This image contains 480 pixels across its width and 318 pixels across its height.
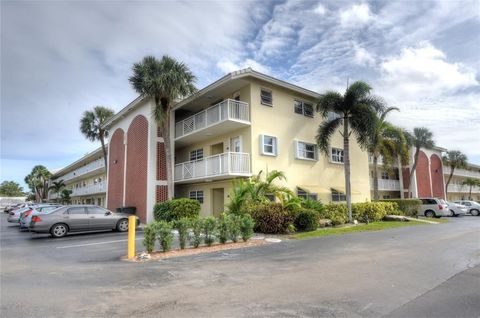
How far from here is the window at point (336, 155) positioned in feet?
83.5

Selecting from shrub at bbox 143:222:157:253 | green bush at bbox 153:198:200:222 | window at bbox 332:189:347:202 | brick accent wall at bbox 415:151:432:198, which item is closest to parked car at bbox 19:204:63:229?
green bush at bbox 153:198:200:222

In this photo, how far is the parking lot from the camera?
→ 514cm

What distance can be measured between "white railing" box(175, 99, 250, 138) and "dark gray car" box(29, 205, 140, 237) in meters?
7.60

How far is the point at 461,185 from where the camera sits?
174 feet

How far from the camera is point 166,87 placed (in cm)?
2062

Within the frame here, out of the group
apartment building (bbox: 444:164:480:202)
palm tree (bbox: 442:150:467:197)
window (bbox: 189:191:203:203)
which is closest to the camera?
window (bbox: 189:191:203:203)

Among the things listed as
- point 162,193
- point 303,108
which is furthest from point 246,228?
point 303,108

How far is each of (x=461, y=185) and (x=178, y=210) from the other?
51681mm

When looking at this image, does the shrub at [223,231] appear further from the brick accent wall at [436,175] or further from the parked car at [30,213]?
the brick accent wall at [436,175]

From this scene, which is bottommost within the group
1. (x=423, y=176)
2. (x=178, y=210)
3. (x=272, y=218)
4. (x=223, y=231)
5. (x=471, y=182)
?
(x=223, y=231)

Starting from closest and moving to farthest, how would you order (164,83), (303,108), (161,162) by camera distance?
(164,83)
(161,162)
(303,108)

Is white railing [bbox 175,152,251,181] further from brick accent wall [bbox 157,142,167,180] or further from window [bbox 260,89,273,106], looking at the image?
window [bbox 260,89,273,106]

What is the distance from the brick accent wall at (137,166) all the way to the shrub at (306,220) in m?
11.1

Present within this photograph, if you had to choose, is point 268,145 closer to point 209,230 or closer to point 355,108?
point 355,108
